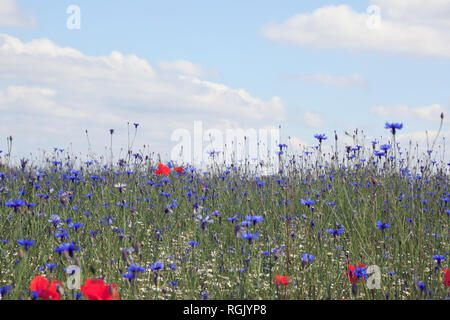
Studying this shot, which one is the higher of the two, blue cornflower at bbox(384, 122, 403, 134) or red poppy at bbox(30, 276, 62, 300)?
blue cornflower at bbox(384, 122, 403, 134)

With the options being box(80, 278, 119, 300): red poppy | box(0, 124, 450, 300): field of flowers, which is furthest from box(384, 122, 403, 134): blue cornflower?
box(80, 278, 119, 300): red poppy

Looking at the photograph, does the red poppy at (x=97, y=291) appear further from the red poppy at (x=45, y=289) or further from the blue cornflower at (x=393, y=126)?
the blue cornflower at (x=393, y=126)

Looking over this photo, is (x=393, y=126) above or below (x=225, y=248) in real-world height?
above

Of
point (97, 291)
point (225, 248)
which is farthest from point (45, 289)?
point (225, 248)

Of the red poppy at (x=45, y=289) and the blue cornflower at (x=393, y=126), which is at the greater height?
the blue cornflower at (x=393, y=126)

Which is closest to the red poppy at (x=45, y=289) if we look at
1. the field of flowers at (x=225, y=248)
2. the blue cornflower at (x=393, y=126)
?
the field of flowers at (x=225, y=248)

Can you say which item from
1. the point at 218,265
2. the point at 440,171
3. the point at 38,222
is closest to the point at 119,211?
the point at 38,222

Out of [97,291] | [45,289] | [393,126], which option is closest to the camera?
[97,291]

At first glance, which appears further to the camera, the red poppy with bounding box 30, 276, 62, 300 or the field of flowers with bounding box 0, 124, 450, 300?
the field of flowers with bounding box 0, 124, 450, 300

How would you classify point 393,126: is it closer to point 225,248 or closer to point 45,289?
point 225,248

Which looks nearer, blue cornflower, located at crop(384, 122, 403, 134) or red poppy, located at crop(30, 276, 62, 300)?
red poppy, located at crop(30, 276, 62, 300)

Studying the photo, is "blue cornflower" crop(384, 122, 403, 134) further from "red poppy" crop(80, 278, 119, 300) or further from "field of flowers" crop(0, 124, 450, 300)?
"red poppy" crop(80, 278, 119, 300)

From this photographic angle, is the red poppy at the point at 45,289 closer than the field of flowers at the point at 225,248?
Yes
